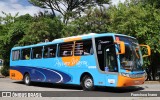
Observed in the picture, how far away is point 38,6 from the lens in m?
49.1

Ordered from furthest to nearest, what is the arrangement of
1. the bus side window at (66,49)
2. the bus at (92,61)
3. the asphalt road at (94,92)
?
the bus side window at (66,49)
the bus at (92,61)
the asphalt road at (94,92)

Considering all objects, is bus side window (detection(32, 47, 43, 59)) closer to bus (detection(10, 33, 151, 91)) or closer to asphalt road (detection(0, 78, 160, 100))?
bus (detection(10, 33, 151, 91))

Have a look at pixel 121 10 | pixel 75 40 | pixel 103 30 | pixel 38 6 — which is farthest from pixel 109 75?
pixel 38 6

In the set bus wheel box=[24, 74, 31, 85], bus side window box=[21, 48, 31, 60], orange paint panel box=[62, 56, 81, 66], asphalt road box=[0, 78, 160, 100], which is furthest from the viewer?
bus side window box=[21, 48, 31, 60]

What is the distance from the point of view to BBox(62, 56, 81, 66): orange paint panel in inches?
729

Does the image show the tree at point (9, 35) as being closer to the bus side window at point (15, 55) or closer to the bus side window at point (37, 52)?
the bus side window at point (15, 55)

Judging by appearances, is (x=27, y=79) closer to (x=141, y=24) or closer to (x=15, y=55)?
(x=15, y=55)

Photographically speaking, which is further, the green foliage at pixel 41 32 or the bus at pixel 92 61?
the green foliage at pixel 41 32

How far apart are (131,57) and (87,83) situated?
9.59 feet

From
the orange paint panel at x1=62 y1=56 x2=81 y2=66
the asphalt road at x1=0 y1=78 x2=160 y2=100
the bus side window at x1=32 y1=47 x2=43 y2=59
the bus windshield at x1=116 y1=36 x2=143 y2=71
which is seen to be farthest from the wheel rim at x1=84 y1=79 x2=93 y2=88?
the bus side window at x1=32 y1=47 x2=43 y2=59

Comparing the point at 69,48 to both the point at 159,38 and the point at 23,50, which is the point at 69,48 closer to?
the point at 23,50

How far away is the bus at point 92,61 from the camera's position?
53.1 feet

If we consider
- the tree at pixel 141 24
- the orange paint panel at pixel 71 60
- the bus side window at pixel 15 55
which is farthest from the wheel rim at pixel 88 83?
the bus side window at pixel 15 55

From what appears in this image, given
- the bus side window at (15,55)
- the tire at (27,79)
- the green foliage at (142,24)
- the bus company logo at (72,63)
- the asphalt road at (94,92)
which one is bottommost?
the asphalt road at (94,92)
